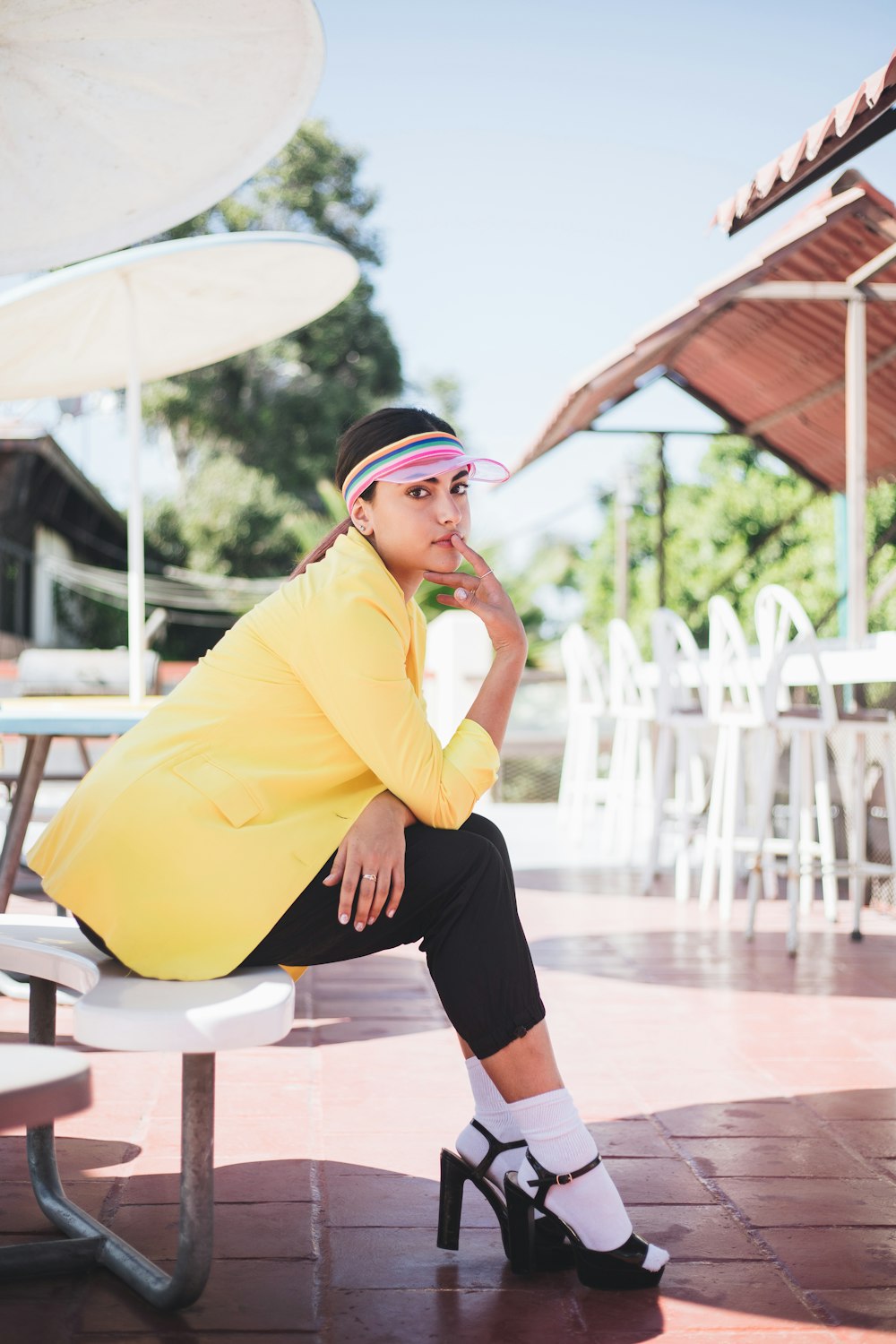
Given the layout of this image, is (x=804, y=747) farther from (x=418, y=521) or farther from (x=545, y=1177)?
(x=545, y=1177)

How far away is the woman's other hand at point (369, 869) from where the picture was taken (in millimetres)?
1844

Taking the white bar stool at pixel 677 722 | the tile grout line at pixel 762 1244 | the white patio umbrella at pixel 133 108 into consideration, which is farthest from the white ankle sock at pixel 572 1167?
the white bar stool at pixel 677 722

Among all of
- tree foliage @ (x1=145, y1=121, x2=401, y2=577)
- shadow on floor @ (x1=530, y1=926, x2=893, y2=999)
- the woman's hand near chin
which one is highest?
tree foliage @ (x1=145, y1=121, x2=401, y2=577)

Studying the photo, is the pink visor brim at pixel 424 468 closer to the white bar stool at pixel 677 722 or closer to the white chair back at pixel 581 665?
the white bar stool at pixel 677 722

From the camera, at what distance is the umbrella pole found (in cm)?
430

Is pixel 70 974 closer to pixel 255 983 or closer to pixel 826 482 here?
pixel 255 983

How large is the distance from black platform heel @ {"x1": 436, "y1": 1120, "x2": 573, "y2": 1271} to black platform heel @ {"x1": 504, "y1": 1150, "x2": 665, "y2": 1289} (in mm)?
23

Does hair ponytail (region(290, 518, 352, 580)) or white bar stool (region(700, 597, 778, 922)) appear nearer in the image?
hair ponytail (region(290, 518, 352, 580))

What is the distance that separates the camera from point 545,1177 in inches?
74.9

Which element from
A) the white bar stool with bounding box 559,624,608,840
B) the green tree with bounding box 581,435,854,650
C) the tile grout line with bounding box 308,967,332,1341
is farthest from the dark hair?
the green tree with bounding box 581,435,854,650

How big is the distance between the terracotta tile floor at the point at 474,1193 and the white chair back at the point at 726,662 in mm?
1179

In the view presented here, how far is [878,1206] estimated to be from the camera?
227 centimetres

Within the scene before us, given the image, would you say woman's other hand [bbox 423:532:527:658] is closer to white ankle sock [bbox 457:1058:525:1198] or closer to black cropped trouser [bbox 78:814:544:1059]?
black cropped trouser [bbox 78:814:544:1059]

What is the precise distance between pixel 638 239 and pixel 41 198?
46214mm
